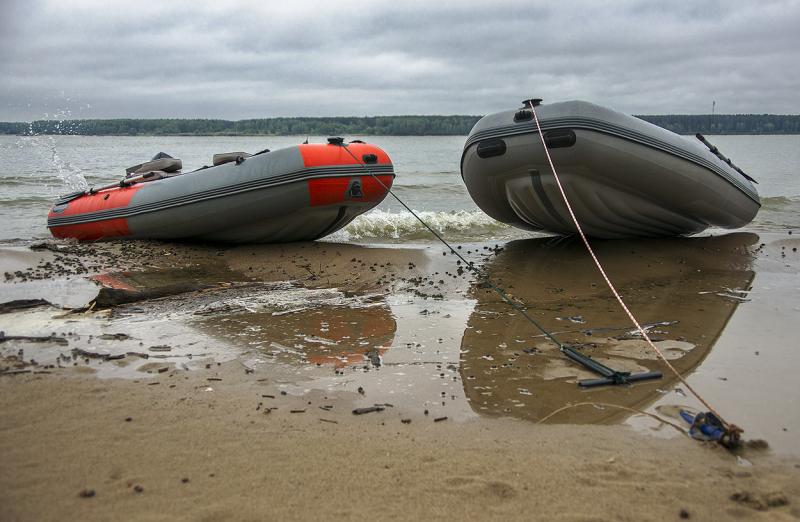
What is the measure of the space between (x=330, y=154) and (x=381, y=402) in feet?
15.6

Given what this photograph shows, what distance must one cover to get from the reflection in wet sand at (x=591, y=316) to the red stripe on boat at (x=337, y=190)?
1.64 metres

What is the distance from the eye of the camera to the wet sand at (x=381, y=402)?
230 cm

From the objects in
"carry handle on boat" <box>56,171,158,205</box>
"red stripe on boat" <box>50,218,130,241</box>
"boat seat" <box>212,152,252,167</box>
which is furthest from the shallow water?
"carry handle on boat" <box>56,171,158,205</box>

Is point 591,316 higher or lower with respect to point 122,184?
lower

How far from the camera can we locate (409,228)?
31.9ft

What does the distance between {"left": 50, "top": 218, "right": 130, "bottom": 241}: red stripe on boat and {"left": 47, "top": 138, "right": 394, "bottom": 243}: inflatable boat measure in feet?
0.04

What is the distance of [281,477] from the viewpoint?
2.42 m

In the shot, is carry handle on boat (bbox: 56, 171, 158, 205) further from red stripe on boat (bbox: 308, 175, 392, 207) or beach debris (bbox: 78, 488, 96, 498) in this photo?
beach debris (bbox: 78, 488, 96, 498)

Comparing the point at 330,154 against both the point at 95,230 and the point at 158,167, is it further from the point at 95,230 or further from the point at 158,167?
the point at 95,230

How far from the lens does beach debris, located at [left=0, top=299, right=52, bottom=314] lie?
4.68 m

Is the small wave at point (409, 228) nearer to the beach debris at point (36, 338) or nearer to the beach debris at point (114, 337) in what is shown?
the beach debris at point (114, 337)

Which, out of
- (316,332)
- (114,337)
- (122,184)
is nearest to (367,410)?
(316,332)

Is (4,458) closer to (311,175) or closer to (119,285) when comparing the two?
(119,285)

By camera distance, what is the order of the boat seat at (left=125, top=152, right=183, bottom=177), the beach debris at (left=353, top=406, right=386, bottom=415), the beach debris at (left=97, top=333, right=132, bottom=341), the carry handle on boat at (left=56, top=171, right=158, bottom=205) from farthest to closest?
1. the boat seat at (left=125, top=152, right=183, bottom=177)
2. the carry handle on boat at (left=56, top=171, right=158, bottom=205)
3. the beach debris at (left=97, top=333, right=132, bottom=341)
4. the beach debris at (left=353, top=406, right=386, bottom=415)
